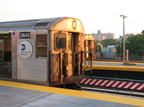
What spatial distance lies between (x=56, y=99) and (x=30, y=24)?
4074 millimetres

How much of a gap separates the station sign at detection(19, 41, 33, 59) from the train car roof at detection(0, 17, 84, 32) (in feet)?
2.35

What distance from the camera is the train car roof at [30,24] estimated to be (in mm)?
8301

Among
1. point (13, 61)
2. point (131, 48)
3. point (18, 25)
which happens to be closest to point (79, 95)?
point (13, 61)

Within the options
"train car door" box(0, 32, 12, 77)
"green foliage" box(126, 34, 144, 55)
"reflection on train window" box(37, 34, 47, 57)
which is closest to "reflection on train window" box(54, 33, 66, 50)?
"reflection on train window" box(37, 34, 47, 57)

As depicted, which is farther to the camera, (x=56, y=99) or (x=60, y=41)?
(x=60, y=41)

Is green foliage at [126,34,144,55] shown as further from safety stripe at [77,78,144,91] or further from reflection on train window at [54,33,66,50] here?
reflection on train window at [54,33,66,50]

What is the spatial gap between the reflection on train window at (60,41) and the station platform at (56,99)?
1.98m

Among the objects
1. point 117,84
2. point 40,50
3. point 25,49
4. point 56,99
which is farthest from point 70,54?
point 117,84

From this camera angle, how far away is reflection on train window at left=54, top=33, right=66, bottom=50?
8.30 m

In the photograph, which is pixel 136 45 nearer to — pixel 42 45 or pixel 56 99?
pixel 42 45

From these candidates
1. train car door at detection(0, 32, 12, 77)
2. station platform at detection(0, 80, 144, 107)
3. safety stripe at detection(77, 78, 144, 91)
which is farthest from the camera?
safety stripe at detection(77, 78, 144, 91)

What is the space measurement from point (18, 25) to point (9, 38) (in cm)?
90

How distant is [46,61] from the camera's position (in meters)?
8.15

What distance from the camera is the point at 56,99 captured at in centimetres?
612
